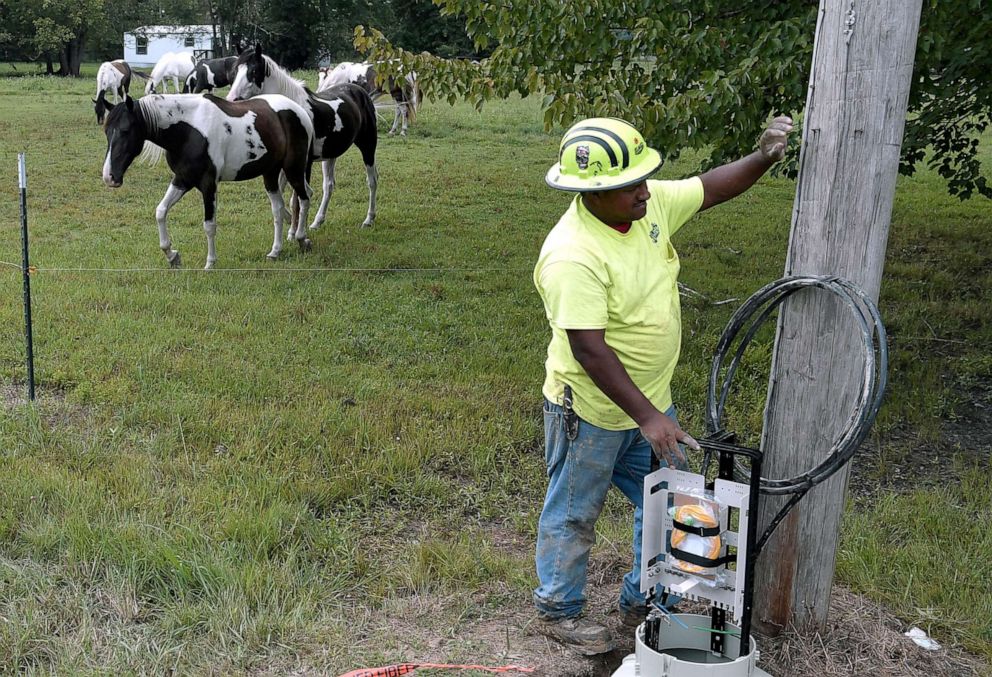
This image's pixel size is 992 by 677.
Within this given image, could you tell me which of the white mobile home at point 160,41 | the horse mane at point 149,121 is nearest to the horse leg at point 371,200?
the horse mane at point 149,121

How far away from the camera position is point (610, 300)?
3.07 m

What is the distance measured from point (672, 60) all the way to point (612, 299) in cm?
289

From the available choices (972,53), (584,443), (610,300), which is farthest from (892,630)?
(972,53)

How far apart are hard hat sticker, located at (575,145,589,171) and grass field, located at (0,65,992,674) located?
5.82 feet

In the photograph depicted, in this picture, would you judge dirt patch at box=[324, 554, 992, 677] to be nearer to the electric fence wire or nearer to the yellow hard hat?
the electric fence wire

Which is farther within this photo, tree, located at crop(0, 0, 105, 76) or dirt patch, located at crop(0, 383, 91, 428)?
tree, located at crop(0, 0, 105, 76)

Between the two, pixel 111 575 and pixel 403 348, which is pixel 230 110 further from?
pixel 111 575

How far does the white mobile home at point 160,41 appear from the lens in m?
52.5

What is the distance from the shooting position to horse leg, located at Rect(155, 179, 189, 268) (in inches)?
344

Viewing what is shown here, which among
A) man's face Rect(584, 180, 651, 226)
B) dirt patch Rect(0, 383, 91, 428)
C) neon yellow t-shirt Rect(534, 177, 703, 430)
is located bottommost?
dirt patch Rect(0, 383, 91, 428)

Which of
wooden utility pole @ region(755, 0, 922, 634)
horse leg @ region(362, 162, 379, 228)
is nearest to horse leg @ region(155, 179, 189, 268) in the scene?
horse leg @ region(362, 162, 379, 228)

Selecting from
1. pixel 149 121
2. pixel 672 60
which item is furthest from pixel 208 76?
pixel 672 60

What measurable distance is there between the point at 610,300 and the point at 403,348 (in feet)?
12.9

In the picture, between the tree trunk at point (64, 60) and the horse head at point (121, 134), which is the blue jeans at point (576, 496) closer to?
the horse head at point (121, 134)
